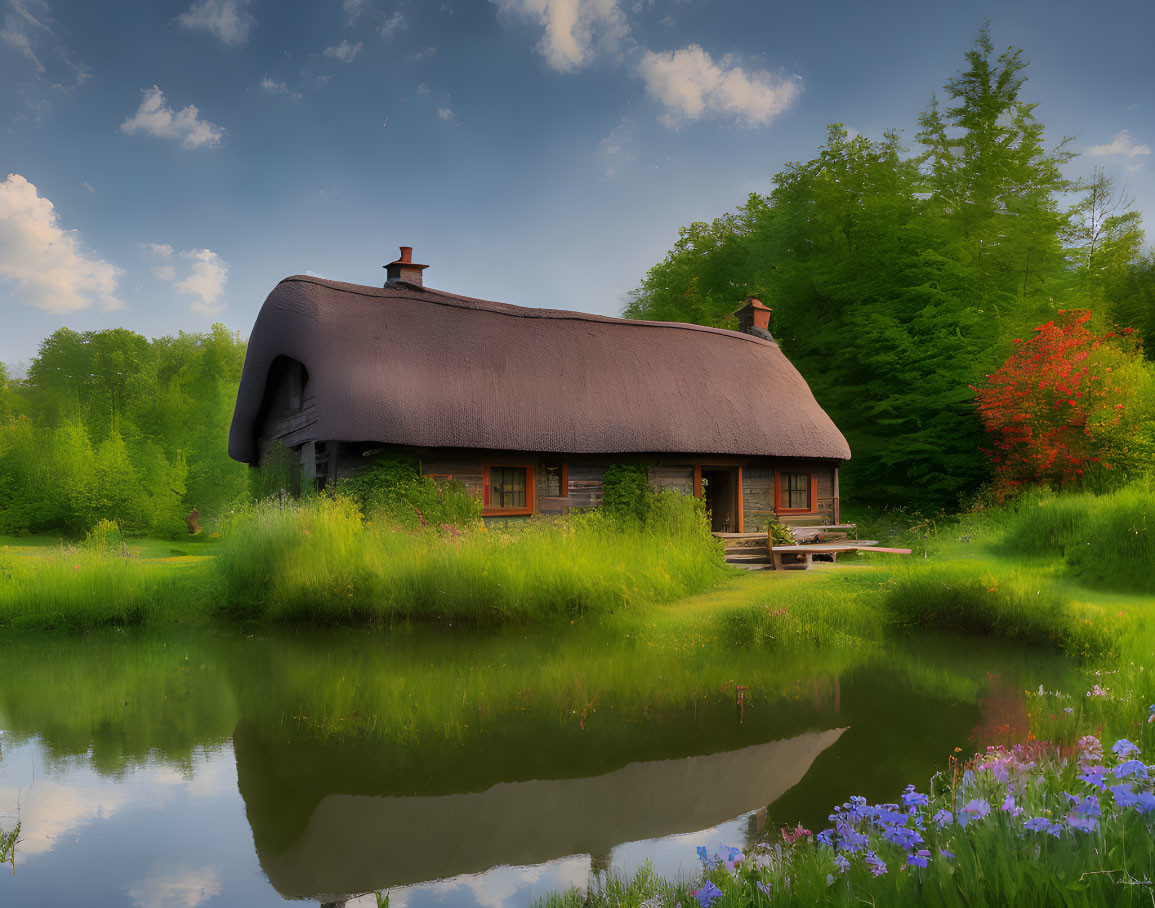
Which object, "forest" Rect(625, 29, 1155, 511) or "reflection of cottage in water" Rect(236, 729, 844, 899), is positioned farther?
"forest" Rect(625, 29, 1155, 511)

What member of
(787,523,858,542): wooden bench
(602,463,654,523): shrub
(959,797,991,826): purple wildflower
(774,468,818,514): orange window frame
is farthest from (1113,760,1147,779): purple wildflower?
(774,468,818,514): orange window frame

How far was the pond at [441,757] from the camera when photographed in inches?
150

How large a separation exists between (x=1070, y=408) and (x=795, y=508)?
22.0 ft

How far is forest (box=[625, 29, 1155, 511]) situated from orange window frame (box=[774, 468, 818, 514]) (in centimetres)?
469

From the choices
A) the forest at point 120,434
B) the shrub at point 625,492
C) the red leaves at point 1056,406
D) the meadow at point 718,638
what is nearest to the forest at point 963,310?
the red leaves at point 1056,406

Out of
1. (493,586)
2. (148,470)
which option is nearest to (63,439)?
(148,470)

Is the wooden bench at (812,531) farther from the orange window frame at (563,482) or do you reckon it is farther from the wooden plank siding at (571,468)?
the orange window frame at (563,482)

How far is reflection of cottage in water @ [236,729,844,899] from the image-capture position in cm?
380

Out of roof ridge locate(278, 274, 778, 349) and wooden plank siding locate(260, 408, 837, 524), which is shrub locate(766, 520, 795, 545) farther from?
roof ridge locate(278, 274, 778, 349)

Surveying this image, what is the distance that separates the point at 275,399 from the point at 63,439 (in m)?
13.0

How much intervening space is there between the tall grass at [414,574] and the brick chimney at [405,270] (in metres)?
7.92

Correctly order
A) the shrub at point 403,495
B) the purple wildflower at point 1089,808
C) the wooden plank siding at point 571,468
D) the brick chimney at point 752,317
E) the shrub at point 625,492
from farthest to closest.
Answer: the brick chimney at point 752,317 < the shrub at point 625,492 < the wooden plank siding at point 571,468 < the shrub at point 403,495 < the purple wildflower at point 1089,808

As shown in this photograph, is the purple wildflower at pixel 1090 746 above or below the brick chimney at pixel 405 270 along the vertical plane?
below

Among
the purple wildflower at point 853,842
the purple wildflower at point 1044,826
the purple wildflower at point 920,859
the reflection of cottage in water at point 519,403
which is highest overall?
the reflection of cottage in water at point 519,403
